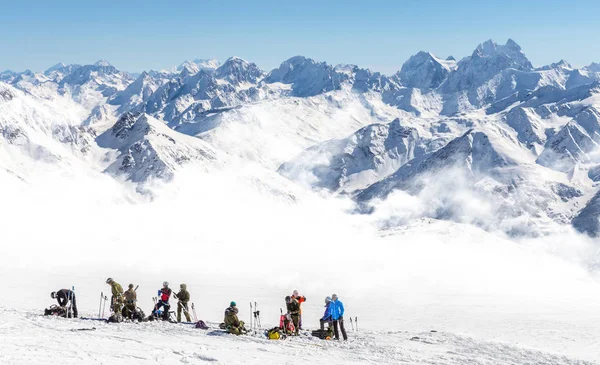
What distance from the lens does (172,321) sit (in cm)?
3625

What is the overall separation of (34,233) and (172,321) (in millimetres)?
145065

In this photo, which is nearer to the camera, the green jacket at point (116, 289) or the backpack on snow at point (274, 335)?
the backpack on snow at point (274, 335)

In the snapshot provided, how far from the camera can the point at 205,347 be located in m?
28.0

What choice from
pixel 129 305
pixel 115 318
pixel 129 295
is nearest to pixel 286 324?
pixel 129 295

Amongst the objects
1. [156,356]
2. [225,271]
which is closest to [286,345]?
[156,356]

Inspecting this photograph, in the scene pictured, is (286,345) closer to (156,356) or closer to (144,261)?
(156,356)

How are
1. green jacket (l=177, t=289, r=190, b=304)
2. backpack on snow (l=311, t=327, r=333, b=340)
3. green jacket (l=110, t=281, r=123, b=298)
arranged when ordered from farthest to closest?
green jacket (l=177, t=289, r=190, b=304)
green jacket (l=110, t=281, r=123, b=298)
backpack on snow (l=311, t=327, r=333, b=340)

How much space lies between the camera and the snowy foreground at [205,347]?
24156 mm

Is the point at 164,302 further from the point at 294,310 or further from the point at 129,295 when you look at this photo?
the point at 294,310

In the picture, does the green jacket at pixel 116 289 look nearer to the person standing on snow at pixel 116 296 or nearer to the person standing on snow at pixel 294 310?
the person standing on snow at pixel 116 296

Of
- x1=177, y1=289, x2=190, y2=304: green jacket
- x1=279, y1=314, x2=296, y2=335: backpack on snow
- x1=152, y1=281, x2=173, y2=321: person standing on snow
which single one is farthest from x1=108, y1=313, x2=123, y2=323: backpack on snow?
x1=279, y1=314, x2=296, y2=335: backpack on snow

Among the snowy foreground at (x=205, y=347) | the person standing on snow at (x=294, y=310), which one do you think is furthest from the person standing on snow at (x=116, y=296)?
the person standing on snow at (x=294, y=310)

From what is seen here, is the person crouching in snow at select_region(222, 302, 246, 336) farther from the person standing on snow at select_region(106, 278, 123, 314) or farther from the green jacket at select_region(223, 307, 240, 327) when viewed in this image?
the person standing on snow at select_region(106, 278, 123, 314)

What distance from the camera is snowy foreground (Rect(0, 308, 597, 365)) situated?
79.3ft
